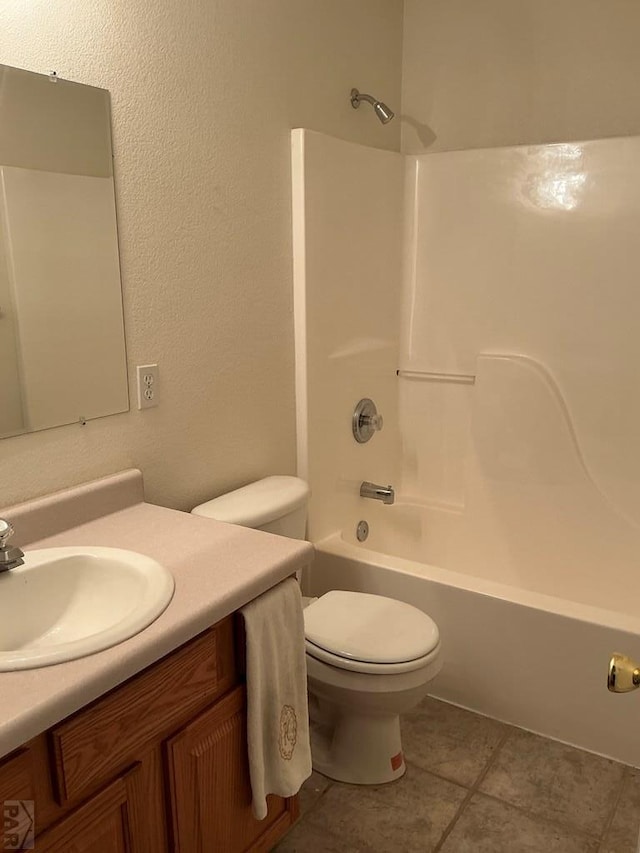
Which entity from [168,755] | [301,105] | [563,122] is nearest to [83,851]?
[168,755]

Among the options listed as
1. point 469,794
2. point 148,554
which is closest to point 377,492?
point 469,794

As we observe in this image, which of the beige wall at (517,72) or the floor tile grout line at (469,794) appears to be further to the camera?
the beige wall at (517,72)

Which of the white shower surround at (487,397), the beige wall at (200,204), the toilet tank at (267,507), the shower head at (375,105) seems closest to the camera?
the beige wall at (200,204)

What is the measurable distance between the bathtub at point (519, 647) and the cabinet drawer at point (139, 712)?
97 cm

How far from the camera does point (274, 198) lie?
2113mm

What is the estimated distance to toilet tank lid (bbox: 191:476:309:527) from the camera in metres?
1.84

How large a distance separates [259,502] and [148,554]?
54 cm

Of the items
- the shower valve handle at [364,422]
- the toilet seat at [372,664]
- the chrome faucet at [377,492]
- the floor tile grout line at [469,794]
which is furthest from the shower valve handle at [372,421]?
the floor tile grout line at [469,794]

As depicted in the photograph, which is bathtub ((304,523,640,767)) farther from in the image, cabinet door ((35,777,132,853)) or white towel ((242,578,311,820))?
cabinet door ((35,777,132,853))

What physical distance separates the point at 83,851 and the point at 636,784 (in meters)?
1.50

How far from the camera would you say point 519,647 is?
81.7 inches

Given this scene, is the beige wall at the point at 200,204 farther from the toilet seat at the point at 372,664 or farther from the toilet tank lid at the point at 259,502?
the toilet seat at the point at 372,664

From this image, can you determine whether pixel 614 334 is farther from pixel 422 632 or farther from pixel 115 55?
pixel 115 55

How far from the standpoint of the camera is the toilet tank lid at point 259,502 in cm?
184
